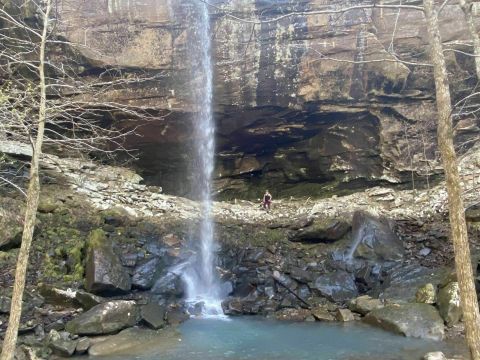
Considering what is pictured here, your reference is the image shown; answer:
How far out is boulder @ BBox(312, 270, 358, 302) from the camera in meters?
11.6

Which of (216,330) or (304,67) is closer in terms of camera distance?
(216,330)

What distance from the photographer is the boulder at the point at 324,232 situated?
1419 centimetres

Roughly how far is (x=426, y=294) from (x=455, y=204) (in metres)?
4.90

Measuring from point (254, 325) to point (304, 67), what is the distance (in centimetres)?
888

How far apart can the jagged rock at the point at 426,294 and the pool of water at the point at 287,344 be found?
5.46ft

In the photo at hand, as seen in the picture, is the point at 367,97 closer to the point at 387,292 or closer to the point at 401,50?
the point at 401,50

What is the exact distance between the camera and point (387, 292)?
1116 cm

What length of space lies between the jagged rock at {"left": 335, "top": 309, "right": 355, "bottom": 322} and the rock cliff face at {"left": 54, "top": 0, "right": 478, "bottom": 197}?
7.41 metres

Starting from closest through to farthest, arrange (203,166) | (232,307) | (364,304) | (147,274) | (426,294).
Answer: (426,294), (364,304), (232,307), (147,274), (203,166)

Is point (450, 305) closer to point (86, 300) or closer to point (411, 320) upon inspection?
point (411, 320)

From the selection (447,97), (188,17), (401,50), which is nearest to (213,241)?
(188,17)

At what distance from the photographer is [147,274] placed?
39.9ft

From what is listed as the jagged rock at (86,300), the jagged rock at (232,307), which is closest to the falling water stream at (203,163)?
the jagged rock at (232,307)

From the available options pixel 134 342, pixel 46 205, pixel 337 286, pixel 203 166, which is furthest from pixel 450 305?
pixel 46 205
